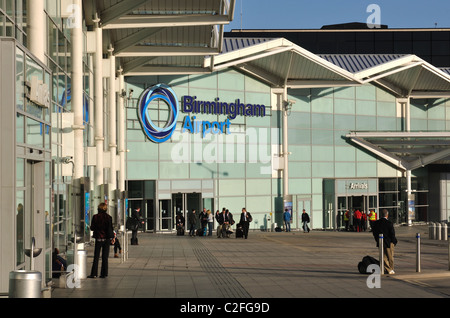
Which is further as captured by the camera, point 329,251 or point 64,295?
point 329,251

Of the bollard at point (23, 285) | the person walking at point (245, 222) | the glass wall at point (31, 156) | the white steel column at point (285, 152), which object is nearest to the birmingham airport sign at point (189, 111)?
the white steel column at point (285, 152)

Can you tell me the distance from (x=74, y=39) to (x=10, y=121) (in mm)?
13830

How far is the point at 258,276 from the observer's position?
17906mm

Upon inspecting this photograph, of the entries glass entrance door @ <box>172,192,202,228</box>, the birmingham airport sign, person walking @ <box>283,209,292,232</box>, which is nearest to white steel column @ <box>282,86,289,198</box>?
the birmingham airport sign

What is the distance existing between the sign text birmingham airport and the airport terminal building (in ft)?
0.27

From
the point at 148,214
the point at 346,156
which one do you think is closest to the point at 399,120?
the point at 346,156

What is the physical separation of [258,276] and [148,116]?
2728 cm

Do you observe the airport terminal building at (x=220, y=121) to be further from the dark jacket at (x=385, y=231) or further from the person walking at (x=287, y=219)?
the dark jacket at (x=385, y=231)

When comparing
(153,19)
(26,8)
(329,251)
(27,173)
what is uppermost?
(153,19)

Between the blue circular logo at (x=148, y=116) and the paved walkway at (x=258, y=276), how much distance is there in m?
17.3

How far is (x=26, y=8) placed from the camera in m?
18.9

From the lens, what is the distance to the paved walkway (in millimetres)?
14609

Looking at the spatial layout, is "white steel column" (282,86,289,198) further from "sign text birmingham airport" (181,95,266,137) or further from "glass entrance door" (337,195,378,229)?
"glass entrance door" (337,195,378,229)

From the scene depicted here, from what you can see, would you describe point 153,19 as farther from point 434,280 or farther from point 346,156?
point 346,156
